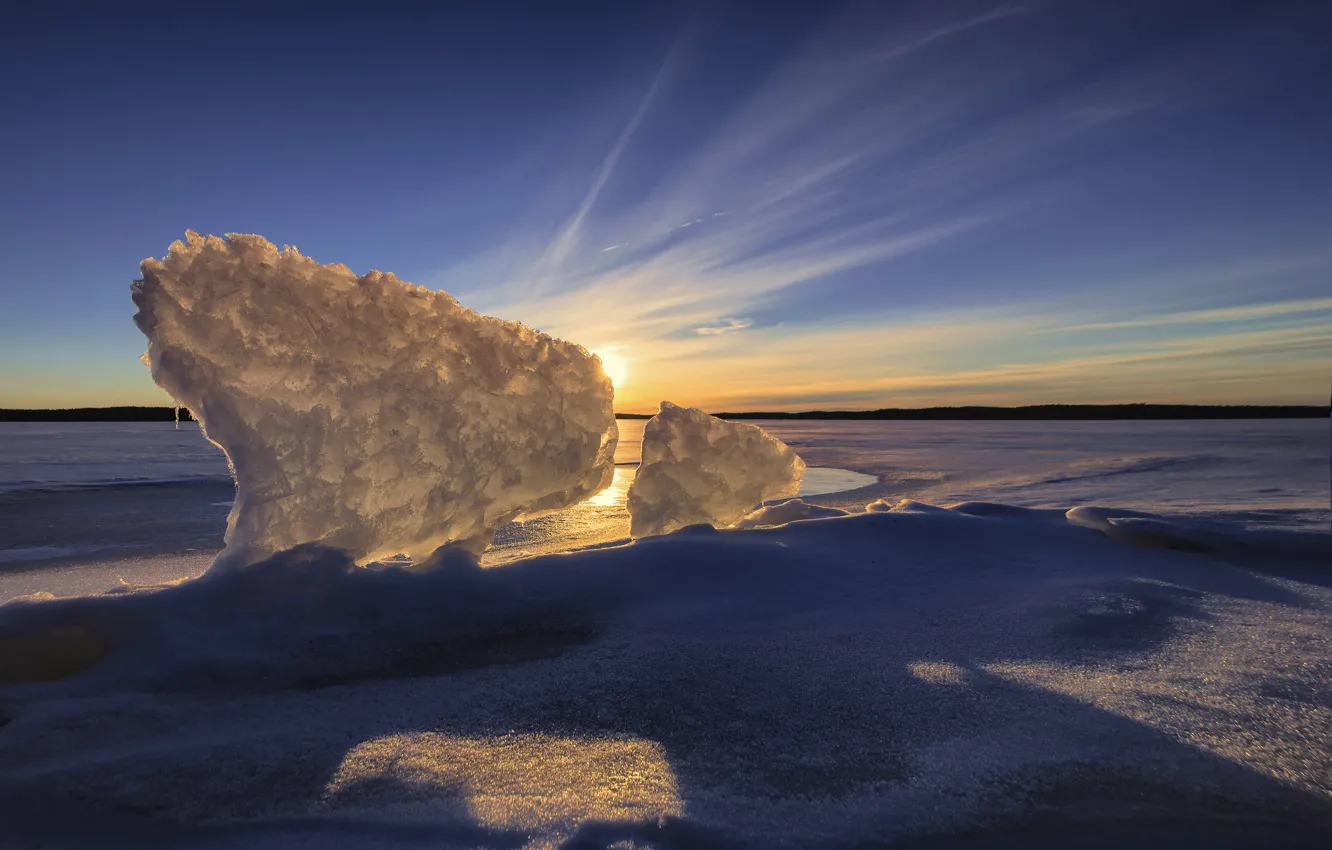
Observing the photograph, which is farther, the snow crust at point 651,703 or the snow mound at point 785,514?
the snow mound at point 785,514

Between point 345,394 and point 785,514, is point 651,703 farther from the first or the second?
point 785,514

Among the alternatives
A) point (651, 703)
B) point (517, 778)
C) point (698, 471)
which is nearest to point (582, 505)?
point (698, 471)

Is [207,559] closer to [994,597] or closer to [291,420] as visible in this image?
[291,420]

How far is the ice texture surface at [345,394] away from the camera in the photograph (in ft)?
13.5

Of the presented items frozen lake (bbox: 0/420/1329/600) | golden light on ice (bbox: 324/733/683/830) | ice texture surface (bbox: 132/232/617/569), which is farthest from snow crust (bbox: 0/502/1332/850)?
frozen lake (bbox: 0/420/1329/600)

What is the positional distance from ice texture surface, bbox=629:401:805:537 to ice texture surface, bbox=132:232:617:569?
145 cm

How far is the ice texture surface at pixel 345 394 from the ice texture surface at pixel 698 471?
1447mm

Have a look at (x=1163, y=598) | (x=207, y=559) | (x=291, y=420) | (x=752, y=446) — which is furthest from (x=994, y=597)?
(x=207, y=559)

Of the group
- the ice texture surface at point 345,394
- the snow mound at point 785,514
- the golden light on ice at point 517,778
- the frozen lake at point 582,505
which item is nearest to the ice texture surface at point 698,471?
the snow mound at point 785,514

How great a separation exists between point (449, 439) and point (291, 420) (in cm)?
98

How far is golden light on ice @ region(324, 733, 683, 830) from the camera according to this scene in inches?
84.7

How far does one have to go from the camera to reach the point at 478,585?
3949 mm

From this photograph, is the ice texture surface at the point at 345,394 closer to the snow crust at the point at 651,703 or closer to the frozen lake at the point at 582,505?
the snow crust at the point at 651,703

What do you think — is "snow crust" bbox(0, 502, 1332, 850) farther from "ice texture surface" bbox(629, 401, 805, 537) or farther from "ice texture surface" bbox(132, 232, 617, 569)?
"ice texture surface" bbox(629, 401, 805, 537)
